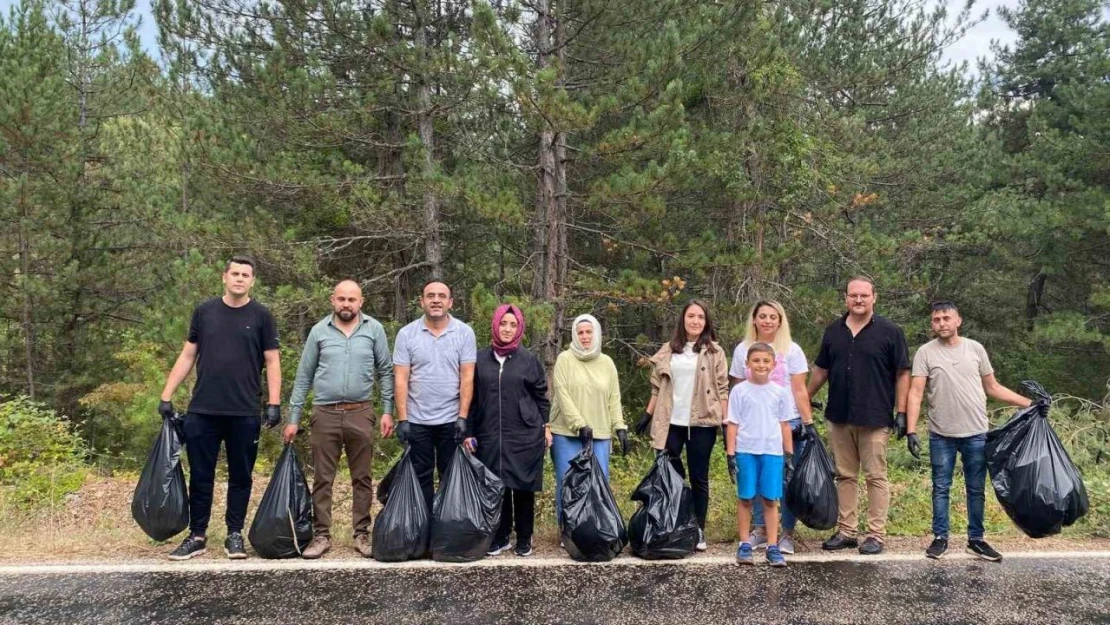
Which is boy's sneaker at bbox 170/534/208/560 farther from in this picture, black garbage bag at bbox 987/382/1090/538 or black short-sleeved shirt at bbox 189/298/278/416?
black garbage bag at bbox 987/382/1090/538

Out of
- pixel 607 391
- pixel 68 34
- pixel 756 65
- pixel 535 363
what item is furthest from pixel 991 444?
pixel 68 34

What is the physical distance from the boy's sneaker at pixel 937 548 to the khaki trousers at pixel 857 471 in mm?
266

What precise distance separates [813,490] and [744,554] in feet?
1.96

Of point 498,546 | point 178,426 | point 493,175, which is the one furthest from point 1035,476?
point 493,175

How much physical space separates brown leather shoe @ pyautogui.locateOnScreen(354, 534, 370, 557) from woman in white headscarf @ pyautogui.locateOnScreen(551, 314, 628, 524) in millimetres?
1179

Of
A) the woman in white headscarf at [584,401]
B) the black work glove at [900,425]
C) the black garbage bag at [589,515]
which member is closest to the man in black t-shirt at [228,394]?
the woman in white headscarf at [584,401]

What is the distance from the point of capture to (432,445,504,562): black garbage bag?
3.91 meters

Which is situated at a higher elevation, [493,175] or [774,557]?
[493,175]

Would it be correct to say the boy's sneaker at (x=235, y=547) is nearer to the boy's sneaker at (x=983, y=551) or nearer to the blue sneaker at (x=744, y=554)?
the blue sneaker at (x=744, y=554)

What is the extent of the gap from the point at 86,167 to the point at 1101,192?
20163mm

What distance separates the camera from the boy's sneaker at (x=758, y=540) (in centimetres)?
421

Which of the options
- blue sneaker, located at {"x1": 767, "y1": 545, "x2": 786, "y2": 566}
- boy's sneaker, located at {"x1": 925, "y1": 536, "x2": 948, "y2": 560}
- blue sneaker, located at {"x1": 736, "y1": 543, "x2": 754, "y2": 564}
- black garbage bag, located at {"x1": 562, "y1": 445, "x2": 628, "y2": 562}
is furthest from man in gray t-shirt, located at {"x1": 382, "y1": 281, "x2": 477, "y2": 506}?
boy's sneaker, located at {"x1": 925, "y1": 536, "x2": 948, "y2": 560}

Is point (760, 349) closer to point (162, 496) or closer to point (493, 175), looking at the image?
point (162, 496)

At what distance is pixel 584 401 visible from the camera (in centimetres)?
428
